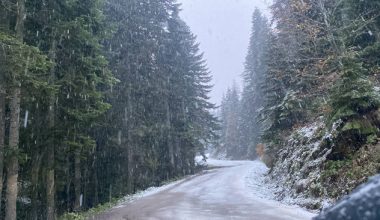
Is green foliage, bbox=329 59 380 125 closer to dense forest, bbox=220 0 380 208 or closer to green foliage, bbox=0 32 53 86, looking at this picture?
dense forest, bbox=220 0 380 208

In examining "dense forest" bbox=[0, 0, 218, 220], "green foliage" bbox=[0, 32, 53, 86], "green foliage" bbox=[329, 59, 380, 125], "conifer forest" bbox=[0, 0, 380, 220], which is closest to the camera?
"green foliage" bbox=[0, 32, 53, 86]

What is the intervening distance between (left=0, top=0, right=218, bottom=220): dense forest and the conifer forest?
0.28 ft

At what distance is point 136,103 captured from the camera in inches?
1184

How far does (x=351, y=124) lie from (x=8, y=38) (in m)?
11.7

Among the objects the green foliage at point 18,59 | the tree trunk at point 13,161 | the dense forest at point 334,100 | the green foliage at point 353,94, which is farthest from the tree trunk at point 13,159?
the green foliage at point 353,94

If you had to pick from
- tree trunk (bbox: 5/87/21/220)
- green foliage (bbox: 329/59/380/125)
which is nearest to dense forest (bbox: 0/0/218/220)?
tree trunk (bbox: 5/87/21/220)

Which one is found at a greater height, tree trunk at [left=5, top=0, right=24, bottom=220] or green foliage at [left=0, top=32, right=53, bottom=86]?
green foliage at [left=0, top=32, right=53, bottom=86]

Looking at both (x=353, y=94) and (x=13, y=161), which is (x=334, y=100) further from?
(x=13, y=161)

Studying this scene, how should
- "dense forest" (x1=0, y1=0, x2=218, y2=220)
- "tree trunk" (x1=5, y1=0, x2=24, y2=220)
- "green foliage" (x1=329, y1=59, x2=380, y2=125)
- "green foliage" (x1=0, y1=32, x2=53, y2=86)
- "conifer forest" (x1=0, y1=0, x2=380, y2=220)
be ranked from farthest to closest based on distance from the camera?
"dense forest" (x1=0, y1=0, x2=218, y2=220) < "conifer forest" (x1=0, y1=0, x2=380, y2=220) < "tree trunk" (x1=5, y1=0, x2=24, y2=220) < "green foliage" (x1=329, y1=59, x2=380, y2=125) < "green foliage" (x1=0, y1=32, x2=53, y2=86)

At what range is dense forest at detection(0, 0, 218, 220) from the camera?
13602mm

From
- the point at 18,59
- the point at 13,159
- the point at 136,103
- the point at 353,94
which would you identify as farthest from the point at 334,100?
the point at 136,103

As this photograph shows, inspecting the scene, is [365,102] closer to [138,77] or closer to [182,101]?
[138,77]

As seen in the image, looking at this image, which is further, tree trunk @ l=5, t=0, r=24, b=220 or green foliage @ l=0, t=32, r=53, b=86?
tree trunk @ l=5, t=0, r=24, b=220

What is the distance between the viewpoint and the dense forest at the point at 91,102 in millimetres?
13602
